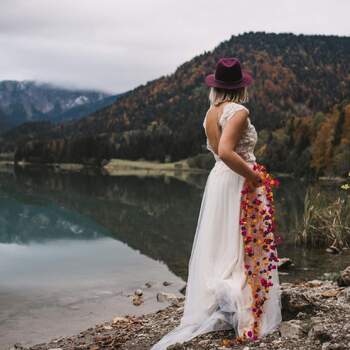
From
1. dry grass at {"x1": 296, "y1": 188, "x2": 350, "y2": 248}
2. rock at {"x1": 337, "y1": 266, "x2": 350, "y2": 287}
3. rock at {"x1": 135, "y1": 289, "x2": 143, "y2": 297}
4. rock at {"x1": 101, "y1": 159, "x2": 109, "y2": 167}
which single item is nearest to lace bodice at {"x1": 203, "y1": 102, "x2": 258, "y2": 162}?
rock at {"x1": 337, "y1": 266, "x2": 350, "y2": 287}

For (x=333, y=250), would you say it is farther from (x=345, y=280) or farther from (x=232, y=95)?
(x=232, y=95)

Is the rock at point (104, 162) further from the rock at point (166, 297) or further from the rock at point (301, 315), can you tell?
the rock at point (301, 315)

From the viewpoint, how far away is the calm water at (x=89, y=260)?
13.4m

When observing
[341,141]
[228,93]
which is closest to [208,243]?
[228,93]

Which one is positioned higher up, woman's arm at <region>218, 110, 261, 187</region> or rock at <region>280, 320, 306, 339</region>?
woman's arm at <region>218, 110, 261, 187</region>

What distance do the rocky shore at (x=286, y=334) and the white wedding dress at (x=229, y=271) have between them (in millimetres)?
144

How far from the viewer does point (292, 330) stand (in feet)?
21.7

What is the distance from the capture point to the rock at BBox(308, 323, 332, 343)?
6.34m

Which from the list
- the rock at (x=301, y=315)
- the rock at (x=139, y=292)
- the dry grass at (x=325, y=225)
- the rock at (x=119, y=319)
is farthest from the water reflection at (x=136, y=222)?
the rock at (x=301, y=315)

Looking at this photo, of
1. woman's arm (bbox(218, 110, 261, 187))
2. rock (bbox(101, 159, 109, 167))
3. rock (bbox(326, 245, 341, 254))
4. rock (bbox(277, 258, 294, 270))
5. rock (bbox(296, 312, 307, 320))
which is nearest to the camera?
woman's arm (bbox(218, 110, 261, 187))

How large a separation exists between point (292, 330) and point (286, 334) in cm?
9

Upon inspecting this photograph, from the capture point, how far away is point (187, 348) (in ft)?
22.1

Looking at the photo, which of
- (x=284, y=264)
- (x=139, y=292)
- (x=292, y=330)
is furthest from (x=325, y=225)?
(x=292, y=330)

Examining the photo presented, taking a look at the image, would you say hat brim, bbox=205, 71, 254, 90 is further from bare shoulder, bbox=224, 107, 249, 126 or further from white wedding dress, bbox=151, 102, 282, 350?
white wedding dress, bbox=151, 102, 282, 350
